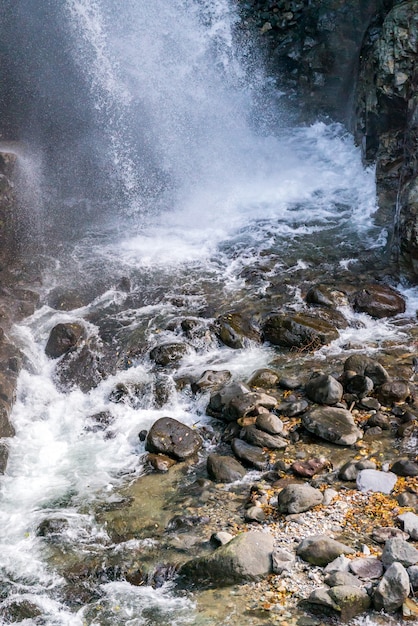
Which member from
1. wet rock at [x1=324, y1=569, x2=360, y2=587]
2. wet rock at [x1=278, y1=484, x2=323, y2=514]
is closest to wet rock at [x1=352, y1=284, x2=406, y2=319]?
wet rock at [x1=278, y1=484, x2=323, y2=514]

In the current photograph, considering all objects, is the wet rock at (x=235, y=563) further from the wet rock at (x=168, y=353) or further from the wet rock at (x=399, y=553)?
the wet rock at (x=168, y=353)

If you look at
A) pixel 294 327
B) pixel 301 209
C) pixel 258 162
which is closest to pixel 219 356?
pixel 294 327

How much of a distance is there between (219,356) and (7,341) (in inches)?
144

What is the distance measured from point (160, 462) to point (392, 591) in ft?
11.6

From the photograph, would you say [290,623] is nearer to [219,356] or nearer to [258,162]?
[219,356]

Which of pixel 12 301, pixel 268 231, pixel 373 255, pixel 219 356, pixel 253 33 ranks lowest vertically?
pixel 219 356

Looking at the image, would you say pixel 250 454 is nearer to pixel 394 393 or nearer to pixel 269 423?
pixel 269 423

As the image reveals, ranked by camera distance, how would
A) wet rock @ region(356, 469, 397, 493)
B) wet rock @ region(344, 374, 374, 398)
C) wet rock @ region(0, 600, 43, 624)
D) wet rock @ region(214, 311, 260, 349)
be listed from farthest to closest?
1. wet rock @ region(214, 311, 260, 349)
2. wet rock @ region(344, 374, 374, 398)
3. wet rock @ region(356, 469, 397, 493)
4. wet rock @ region(0, 600, 43, 624)

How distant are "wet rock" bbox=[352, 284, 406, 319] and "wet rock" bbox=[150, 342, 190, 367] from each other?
3.25 meters

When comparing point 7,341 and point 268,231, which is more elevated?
point 268,231

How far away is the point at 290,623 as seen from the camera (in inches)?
189

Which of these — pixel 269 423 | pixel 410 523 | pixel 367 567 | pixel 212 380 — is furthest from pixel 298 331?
pixel 367 567

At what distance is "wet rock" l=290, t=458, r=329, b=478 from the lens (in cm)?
686

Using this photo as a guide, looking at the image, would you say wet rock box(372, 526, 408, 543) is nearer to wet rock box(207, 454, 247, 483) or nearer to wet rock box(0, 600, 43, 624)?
wet rock box(207, 454, 247, 483)
